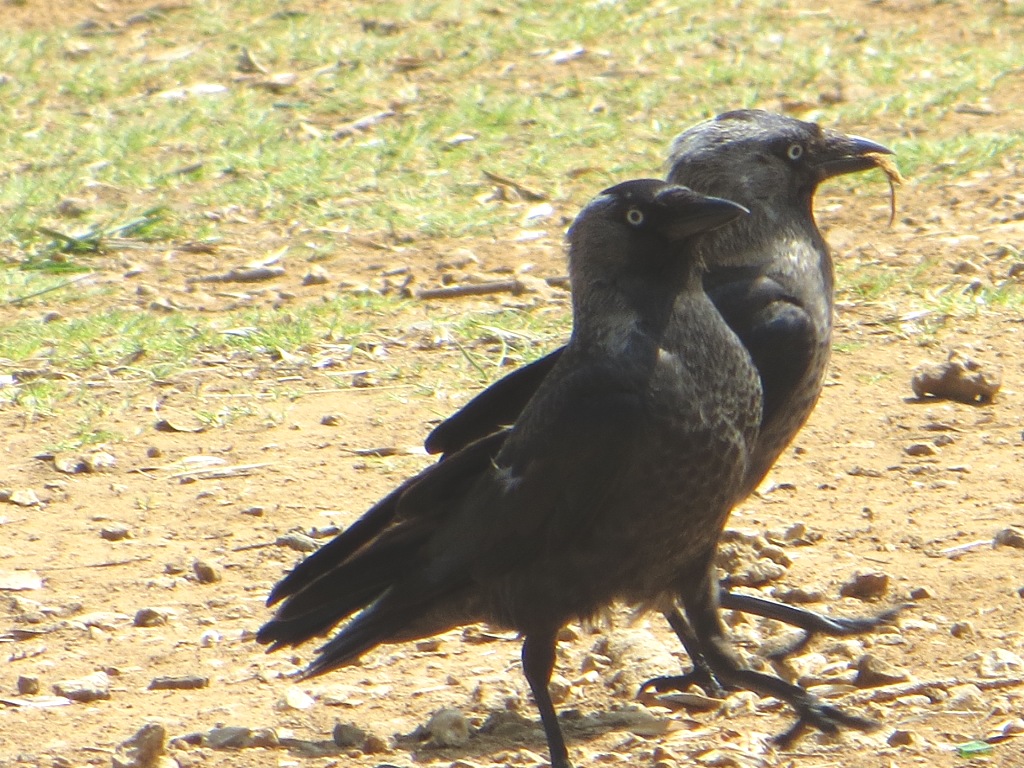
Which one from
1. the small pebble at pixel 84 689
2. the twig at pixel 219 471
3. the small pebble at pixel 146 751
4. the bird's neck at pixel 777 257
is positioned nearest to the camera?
the small pebble at pixel 146 751

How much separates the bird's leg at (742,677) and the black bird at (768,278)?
304 mm

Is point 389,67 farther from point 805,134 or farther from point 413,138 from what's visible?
point 805,134

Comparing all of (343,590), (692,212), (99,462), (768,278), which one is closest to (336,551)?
(343,590)

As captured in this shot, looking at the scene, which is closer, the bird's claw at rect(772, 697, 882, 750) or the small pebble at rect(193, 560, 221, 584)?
the bird's claw at rect(772, 697, 882, 750)

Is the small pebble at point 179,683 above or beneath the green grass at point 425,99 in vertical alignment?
beneath

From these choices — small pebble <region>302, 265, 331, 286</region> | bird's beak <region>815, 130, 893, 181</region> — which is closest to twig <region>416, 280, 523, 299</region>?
small pebble <region>302, 265, 331, 286</region>

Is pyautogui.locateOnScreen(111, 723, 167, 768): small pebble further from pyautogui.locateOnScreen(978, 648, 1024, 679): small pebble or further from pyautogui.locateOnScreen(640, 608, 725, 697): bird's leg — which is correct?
pyautogui.locateOnScreen(978, 648, 1024, 679): small pebble

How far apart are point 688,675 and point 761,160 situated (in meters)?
1.69

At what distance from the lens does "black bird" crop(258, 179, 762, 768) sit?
4047mm

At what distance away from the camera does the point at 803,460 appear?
5879 millimetres

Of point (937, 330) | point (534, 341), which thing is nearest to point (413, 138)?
point (534, 341)

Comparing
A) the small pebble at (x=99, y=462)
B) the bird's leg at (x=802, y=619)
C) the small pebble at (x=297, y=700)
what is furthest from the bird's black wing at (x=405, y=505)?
the small pebble at (x=99, y=462)

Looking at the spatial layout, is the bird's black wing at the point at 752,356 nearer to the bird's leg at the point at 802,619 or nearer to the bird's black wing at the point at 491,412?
the bird's black wing at the point at 491,412

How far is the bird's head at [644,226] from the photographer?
169 inches
